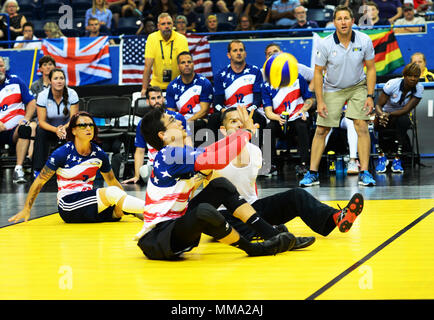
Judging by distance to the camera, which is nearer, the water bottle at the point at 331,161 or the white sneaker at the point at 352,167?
the white sneaker at the point at 352,167

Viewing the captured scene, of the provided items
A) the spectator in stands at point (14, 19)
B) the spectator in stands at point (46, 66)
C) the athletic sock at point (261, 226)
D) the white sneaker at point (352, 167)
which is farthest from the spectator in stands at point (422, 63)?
the spectator in stands at point (14, 19)

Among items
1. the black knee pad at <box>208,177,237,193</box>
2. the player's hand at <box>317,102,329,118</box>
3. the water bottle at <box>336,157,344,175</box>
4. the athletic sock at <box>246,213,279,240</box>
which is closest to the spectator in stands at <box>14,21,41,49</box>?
the water bottle at <box>336,157,344,175</box>

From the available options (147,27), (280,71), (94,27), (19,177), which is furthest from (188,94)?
(94,27)

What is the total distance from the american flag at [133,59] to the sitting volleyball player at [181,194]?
844 centimetres

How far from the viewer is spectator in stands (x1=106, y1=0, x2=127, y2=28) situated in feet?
50.7

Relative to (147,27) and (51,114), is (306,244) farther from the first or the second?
(147,27)

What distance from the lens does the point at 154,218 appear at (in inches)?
189

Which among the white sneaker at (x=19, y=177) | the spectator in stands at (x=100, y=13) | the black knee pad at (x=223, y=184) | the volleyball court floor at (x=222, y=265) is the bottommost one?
the white sneaker at (x=19, y=177)

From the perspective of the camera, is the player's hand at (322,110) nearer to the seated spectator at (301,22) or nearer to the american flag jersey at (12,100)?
the seated spectator at (301,22)

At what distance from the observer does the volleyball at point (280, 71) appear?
32.3 feet

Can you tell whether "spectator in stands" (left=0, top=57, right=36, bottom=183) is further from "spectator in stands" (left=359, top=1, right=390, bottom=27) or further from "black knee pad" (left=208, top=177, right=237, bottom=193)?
"black knee pad" (left=208, top=177, right=237, bottom=193)

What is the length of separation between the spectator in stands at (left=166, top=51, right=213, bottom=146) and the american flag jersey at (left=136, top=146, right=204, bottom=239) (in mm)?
5346
